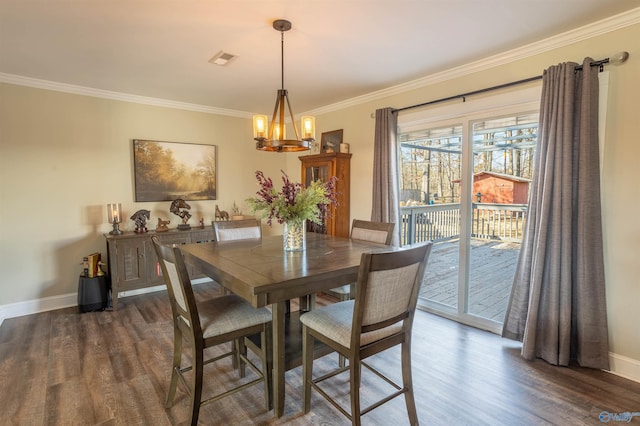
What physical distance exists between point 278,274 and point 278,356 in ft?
1.60

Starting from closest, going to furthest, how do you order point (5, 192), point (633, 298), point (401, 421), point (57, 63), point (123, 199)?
point (401, 421)
point (633, 298)
point (57, 63)
point (5, 192)
point (123, 199)

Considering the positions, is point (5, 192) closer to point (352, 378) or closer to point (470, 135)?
point (352, 378)

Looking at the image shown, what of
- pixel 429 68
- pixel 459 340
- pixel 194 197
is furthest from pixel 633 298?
pixel 194 197

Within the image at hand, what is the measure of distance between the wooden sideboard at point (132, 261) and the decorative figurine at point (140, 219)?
0.27 feet

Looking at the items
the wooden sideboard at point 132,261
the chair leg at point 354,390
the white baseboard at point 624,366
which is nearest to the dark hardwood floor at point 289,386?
the white baseboard at point 624,366

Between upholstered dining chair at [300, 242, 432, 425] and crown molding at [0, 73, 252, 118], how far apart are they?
3.63 metres

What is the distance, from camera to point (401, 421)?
192 centimetres

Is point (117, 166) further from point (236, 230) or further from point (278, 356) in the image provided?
point (278, 356)

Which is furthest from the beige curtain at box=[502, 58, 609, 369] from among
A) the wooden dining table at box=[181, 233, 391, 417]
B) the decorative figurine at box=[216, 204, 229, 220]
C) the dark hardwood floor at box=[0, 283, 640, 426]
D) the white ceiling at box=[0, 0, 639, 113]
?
the decorative figurine at box=[216, 204, 229, 220]

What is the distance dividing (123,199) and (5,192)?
3.49 ft

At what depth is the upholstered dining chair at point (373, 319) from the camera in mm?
1606

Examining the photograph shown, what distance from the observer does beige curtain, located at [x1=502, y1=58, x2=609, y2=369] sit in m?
2.34

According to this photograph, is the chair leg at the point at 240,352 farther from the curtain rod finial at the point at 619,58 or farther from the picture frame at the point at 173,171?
the curtain rod finial at the point at 619,58

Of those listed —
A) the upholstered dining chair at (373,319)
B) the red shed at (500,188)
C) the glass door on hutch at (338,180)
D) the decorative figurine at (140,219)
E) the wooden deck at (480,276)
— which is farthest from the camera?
the glass door on hutch at (338,180)
